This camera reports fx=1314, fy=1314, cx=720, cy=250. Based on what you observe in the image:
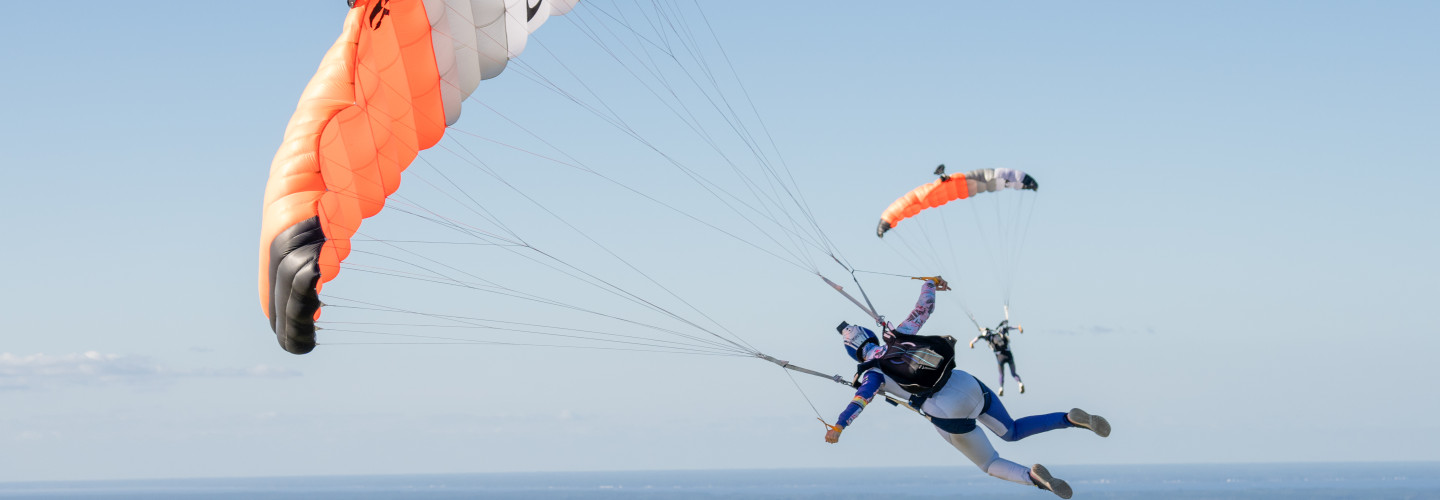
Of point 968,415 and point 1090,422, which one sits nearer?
point 1090,422

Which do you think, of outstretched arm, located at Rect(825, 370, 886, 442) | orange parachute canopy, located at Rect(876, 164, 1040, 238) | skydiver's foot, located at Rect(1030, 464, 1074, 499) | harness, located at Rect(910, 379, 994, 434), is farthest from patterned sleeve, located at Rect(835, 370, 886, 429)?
orange parachute canopy, located at Rect(876, 164, 1040, 238)

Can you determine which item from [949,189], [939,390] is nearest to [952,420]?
[939,390]

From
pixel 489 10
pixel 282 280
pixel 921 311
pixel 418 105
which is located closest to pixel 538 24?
pixel 489 10

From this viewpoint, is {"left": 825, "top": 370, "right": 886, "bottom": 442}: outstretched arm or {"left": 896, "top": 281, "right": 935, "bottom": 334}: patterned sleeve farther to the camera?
{"left": 896, "top": 281, "right": 935, "bottom": 334}: patterned sleeve

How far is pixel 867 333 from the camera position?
12.6m

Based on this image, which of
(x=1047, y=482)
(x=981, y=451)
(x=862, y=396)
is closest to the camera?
(x=1047, y=482)

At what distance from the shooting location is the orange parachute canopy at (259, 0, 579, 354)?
11594 millimetres

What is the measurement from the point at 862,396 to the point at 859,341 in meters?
0.81

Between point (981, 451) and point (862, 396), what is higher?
point (862, 396)

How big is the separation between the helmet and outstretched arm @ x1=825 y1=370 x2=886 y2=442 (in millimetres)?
266

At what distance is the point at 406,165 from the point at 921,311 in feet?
17.7

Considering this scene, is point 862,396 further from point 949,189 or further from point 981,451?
point 949,189

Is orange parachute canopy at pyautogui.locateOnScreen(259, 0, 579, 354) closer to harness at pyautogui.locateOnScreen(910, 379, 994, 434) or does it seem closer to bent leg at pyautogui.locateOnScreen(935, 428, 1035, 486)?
harness at pyautogui.locateOnScreen(910, 379, 994, 434)

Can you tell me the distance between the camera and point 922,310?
41.4 ft
